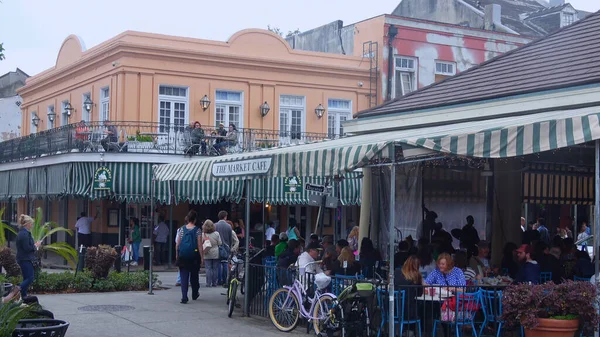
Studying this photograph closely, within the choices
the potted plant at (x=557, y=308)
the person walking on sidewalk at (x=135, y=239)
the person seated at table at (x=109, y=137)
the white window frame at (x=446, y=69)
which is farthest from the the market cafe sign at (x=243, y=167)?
the white window frame at (x=446, y=69)

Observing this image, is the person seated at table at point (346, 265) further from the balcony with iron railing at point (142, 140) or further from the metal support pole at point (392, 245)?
the balcony with iron railing at point (142, 140)

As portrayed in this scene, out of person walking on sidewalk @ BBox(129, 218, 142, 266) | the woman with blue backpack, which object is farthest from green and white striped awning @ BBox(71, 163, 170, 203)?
the woman with blue backpack

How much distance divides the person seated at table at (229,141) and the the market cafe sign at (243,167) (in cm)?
1326

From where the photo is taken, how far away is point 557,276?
13664 millimetres

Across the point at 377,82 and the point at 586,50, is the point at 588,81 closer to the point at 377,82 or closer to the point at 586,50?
the point at 586,50

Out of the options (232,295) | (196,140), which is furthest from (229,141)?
(232,295)

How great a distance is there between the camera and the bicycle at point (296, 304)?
36.9 ft

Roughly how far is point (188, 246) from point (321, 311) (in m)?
4.40

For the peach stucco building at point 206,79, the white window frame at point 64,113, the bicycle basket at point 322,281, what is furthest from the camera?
the white window frame at point 64,113

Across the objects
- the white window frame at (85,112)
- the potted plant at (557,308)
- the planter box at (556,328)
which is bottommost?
the planter box at (556,328)

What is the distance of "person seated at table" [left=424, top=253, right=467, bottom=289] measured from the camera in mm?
10859

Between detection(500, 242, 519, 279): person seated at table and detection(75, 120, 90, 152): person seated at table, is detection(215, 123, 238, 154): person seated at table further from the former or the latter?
detection(500, 242, 519, 279): person seated at table

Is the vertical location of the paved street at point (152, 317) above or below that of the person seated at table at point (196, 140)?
below

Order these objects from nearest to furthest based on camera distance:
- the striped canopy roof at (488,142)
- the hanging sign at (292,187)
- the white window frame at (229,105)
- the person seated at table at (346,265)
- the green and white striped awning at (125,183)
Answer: the striped canopy roof at (488,142) → the person seated at table at (346,265) → the green and white striped awning at (125,183) → the hanging sign at (292,187) → the white window frame at (229,105)
